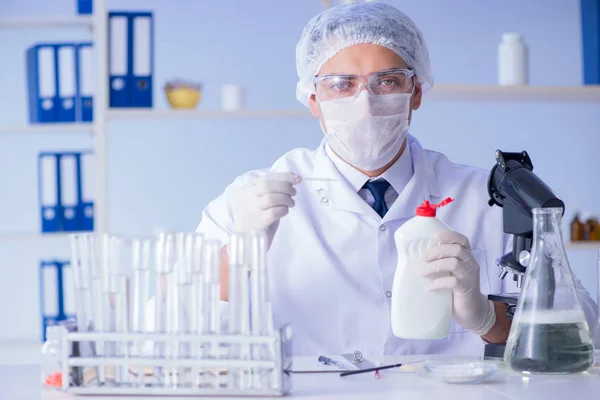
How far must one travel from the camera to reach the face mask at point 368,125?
174 cm

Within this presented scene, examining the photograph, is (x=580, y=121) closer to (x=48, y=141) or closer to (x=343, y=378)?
(x=48, y=141)

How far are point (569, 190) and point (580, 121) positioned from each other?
284 millimetres

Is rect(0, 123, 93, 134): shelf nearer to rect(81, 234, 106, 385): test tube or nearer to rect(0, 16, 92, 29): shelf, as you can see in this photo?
rect(0, 16, 92, 29): shelf

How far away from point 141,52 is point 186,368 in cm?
215

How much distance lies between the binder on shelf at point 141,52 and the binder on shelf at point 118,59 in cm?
2

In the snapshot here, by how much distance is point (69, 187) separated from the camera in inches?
119

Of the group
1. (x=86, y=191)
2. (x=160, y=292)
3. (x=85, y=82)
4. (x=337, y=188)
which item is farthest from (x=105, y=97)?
(x=160, y=292)

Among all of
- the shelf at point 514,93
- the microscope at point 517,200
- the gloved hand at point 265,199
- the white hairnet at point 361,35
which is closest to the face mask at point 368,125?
the white hairnet at point 361,35

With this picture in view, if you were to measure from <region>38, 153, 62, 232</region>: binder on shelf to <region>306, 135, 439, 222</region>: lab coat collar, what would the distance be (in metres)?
1.41

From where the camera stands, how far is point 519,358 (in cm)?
107

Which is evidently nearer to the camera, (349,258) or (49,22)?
(349,258)

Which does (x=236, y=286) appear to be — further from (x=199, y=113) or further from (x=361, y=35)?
(x=199, y=113)

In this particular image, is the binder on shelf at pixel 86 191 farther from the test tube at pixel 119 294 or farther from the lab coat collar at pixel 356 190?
the test tube at pixel 119 294

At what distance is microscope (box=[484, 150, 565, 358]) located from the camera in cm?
117
